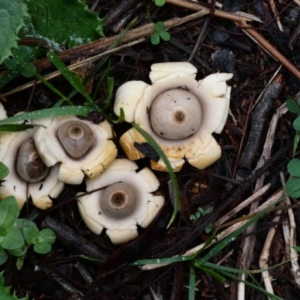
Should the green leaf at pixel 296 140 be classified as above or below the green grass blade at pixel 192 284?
above

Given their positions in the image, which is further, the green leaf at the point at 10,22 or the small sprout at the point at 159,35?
the small sprout at the point at 159,35

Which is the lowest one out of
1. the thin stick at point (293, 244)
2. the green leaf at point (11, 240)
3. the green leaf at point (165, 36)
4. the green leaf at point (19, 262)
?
the green leaf at point (19, 262)

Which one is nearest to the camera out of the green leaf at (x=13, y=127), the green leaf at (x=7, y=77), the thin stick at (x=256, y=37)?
the green leaf at (x=13, y=127)

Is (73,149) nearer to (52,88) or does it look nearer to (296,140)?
(52,88)

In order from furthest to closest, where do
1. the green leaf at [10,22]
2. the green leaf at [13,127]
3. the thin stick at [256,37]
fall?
the thin stick at [256,37] < the green leaf at [13,127] < the green leaf at [10,22]

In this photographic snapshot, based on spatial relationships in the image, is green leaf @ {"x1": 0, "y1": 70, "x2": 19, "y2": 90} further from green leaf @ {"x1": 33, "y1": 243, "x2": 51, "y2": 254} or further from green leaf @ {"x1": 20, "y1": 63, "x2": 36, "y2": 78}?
green leaf @ {"x1": 33, "y1": 243, "x2": 51, "y2": 254}

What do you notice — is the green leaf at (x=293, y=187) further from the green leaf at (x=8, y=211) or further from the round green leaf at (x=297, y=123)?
the green leaf at (x=8, y=211)

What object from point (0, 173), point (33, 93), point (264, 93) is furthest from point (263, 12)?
point (0, 173)

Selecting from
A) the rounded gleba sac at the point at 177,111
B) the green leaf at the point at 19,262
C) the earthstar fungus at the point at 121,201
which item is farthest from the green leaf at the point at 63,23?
the green leaf at the point at 19,262

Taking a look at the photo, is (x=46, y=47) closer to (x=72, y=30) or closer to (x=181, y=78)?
(x=72, y=30)
